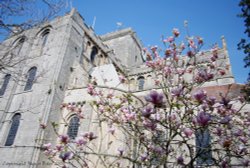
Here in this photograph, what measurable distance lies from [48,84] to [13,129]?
4328mm

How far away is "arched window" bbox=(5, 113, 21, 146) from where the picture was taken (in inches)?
586

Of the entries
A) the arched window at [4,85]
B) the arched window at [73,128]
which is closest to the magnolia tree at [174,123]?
the arched window at [73,128]

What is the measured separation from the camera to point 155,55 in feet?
15.2

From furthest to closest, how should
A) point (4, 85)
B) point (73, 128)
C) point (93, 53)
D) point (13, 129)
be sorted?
point (93, 53) < point (4, 85) < point (13, 129) < point (73, 128)

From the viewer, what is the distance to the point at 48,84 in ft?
51.3

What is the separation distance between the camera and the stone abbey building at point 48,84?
44.2 feet

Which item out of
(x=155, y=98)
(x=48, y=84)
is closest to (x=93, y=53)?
(x=48, y=84)

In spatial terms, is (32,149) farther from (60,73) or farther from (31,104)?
(60,73)

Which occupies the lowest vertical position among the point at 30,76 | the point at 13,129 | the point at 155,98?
the point at 155,98

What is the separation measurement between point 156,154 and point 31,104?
47.5 feet

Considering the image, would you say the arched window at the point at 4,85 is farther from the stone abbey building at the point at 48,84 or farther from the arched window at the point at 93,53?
the arched window at the point at 93,53

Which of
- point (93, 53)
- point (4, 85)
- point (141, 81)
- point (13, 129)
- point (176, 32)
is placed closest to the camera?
point (176, 32)

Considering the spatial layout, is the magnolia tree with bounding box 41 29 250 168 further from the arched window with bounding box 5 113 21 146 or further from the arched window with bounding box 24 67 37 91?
the arched window with bounding box 24 67 37 91

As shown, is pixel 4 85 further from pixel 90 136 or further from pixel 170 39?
pixel 170 39
